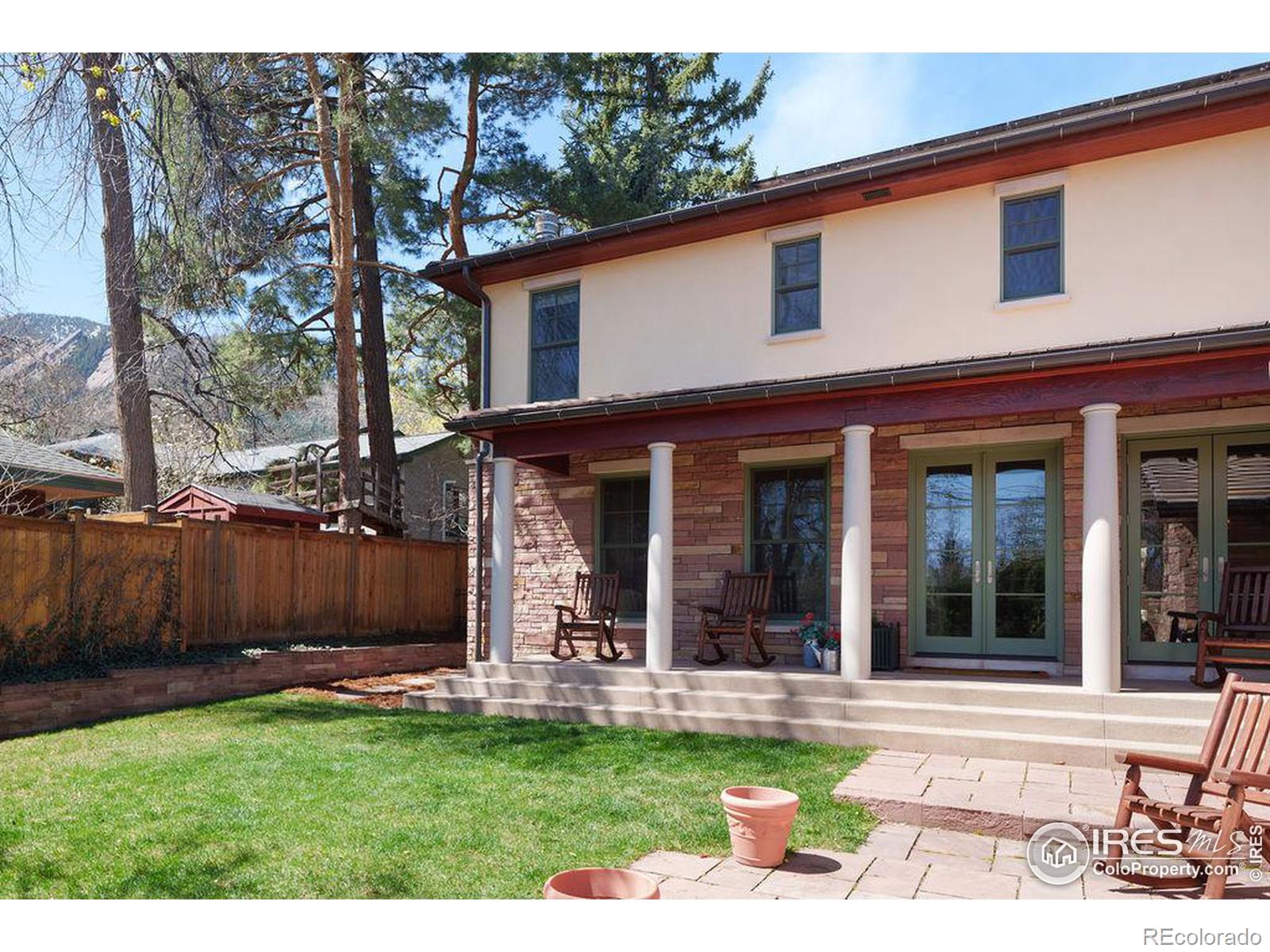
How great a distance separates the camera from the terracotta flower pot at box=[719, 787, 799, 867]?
4.57 metres

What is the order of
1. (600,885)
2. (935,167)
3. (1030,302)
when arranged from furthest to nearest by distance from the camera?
(935,167)
(1030,302)
(600,885)

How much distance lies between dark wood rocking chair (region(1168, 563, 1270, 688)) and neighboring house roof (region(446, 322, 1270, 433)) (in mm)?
2153

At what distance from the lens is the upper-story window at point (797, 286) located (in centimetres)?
962

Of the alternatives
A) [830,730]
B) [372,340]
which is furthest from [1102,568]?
[372,340]

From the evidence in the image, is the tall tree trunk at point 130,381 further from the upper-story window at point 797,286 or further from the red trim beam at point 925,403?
the upper-story window at point 797,286

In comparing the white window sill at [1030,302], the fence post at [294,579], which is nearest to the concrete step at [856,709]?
the white window sill at [1030,302]

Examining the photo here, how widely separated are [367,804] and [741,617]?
4746 millimetres

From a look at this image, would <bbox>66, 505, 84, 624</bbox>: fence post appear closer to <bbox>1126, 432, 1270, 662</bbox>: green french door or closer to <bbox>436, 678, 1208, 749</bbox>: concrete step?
<bbox>436, 678, 1208, 749</bbox>: concrete step

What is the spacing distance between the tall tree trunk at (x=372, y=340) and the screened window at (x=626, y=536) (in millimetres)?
7386

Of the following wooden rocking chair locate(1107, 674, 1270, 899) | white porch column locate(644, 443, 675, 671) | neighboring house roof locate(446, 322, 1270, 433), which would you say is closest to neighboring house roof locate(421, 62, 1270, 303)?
neighboring house roof locate(446, 322, 1270, 433)

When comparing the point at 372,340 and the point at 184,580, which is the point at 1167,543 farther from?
the point at 372,340

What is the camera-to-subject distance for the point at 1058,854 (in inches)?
189
